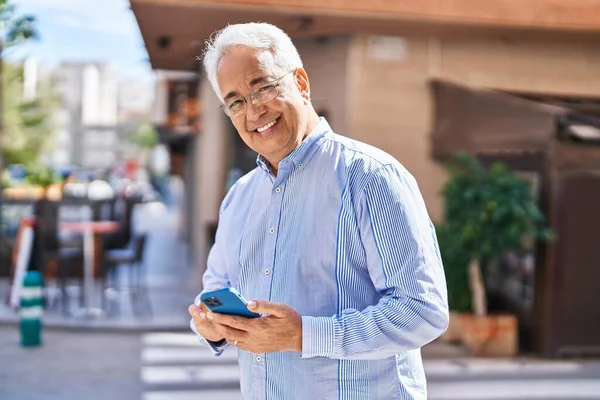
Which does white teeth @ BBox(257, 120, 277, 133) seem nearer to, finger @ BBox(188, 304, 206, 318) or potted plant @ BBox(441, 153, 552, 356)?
finger @ BBox(188, 304, 206, 318)

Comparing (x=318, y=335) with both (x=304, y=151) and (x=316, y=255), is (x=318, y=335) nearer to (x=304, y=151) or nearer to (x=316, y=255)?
(x=316, y=255)

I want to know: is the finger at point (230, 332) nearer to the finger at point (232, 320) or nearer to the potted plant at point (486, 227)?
the finger at point (232, 320)

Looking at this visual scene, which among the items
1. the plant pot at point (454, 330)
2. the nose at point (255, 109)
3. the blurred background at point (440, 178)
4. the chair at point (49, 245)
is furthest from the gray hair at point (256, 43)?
the chair at point (49, 245)

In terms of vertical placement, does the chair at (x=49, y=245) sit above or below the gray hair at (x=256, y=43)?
below

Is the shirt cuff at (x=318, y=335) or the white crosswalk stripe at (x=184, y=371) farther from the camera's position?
the white crosswalk stripe at (x=184, y=371)

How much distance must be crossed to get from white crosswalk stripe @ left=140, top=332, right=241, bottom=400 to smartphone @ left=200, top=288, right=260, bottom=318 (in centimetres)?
475

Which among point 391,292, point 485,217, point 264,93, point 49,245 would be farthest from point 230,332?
point 49,245

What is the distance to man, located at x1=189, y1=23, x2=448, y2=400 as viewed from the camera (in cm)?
177

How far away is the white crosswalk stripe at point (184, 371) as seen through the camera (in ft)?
21.4

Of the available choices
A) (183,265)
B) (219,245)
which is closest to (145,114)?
(183,265)

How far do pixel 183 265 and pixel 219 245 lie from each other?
13.5 m

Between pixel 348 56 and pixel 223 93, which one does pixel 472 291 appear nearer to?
pixel 348 56

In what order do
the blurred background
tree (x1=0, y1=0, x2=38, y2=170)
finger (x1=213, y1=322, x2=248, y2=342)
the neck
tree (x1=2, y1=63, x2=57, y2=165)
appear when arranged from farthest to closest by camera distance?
tree (x1=2, y1=63, x2=57, y2=165) → the blurred background → tree (x1=0, y1=0, x2=38, y2=170) → the neck → finger (x1=213, y1=322, x2=248, y2=342)

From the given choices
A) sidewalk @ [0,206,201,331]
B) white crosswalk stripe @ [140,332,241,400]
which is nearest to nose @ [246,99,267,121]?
white crosswalk stripe @ [140,332,241,400]
